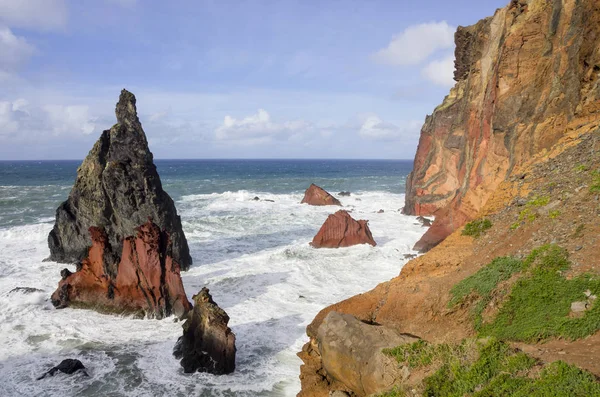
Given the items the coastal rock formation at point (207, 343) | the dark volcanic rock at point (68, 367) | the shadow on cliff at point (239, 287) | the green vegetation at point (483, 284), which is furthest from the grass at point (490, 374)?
the shadow on cliff at point (239, 287)

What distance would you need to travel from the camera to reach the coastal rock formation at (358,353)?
9.38m

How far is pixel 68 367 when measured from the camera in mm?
14102

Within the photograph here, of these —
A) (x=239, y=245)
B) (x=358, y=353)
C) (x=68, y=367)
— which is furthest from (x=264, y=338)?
(x=239, y=245)

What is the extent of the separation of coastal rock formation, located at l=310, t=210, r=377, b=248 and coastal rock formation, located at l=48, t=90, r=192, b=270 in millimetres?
9424

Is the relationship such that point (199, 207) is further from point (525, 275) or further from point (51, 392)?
point (525, 275)

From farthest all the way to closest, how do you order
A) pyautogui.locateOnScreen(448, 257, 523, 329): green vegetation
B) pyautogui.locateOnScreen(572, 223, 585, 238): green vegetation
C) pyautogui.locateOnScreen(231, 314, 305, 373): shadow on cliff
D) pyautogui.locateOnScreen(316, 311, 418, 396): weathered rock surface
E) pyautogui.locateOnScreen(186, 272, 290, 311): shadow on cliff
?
pyautogui.locateOnScreen(186, 272, 290, 311): shadow on cliff < pyautogui.locateOnScreen(231, 314, 305, 373): shadow on cliff < pyautogui.locateOnScreen(572, 223, 585, 238): green vegetation < pyautogui.locateOnScreen(448, 257, 523, 329): green vegetation < pyautogui.locateOnScreen(316, 311, 418, 396): weathered rock surface

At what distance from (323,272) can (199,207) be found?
31.2 meters

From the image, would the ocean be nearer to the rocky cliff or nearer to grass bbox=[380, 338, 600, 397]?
the rocky cliff

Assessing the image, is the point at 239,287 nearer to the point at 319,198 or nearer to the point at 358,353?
the point at 358,353

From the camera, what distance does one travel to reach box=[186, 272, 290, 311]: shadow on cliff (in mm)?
21047

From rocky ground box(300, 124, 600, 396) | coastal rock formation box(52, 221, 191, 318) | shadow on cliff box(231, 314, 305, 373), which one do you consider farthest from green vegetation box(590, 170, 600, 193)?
coastal rock formation box(52, 221, 191, 318)

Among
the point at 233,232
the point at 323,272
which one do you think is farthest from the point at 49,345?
the point at 233,232

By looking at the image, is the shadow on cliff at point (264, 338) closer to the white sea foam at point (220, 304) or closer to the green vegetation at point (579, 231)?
the white sea foam at point (220, 304)

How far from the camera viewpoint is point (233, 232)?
36.4m
